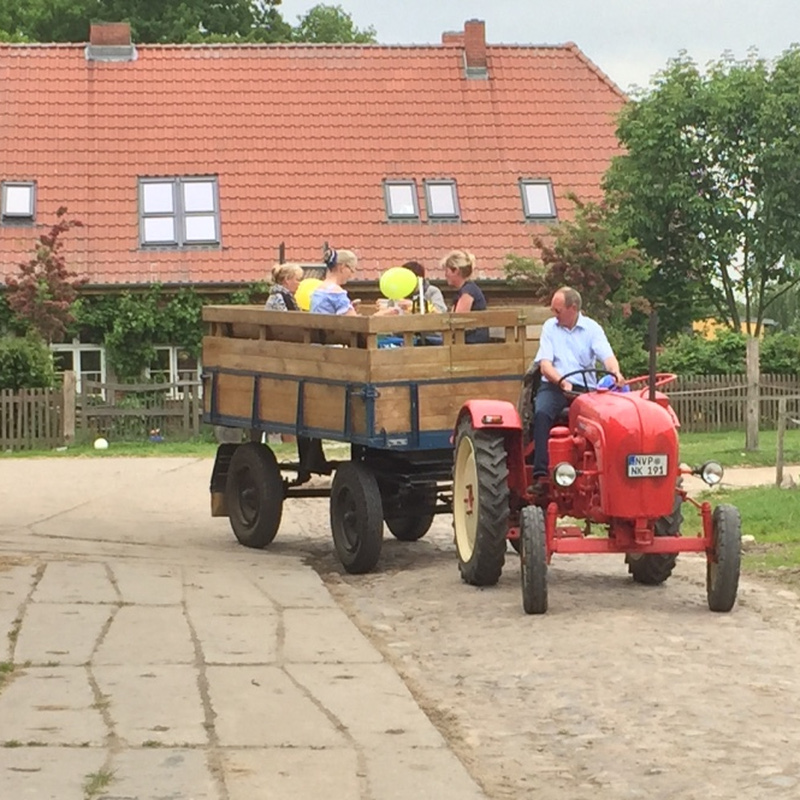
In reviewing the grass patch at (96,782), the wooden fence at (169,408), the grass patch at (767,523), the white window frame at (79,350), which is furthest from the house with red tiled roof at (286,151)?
the grass patch at (96,782)

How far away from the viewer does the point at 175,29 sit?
5862cm

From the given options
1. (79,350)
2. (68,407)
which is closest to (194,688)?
(68,407)

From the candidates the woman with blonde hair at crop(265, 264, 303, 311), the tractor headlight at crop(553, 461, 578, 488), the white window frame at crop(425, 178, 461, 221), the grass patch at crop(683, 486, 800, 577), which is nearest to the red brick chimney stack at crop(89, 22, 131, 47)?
the white window frame at crop(425, 178, 461, 221)

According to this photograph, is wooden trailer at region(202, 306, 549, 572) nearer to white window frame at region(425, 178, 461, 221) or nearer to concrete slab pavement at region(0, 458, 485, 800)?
concrete slab pavement at region(0, 458, 485, 800)

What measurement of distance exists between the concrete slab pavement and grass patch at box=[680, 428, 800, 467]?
11.6 meters

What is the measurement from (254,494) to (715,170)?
24953 millimetres

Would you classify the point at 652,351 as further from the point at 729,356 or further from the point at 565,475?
the point at 729,356

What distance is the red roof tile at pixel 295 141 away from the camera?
41344mm

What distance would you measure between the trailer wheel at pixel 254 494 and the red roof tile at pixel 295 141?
23.5 m

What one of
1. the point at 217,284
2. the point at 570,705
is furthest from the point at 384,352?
the point at 217,284

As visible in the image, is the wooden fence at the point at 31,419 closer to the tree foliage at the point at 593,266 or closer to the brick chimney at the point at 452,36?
the tree foliage at the point at 593,266

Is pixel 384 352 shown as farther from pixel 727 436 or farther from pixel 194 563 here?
Result: pixel 727 436

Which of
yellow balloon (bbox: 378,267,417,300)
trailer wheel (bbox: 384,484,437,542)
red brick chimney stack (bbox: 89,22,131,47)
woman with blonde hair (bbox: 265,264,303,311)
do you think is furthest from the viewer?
red brick chimney stack (bbox: 89,22,131,47)

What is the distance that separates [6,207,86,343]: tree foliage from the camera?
1471 inches
